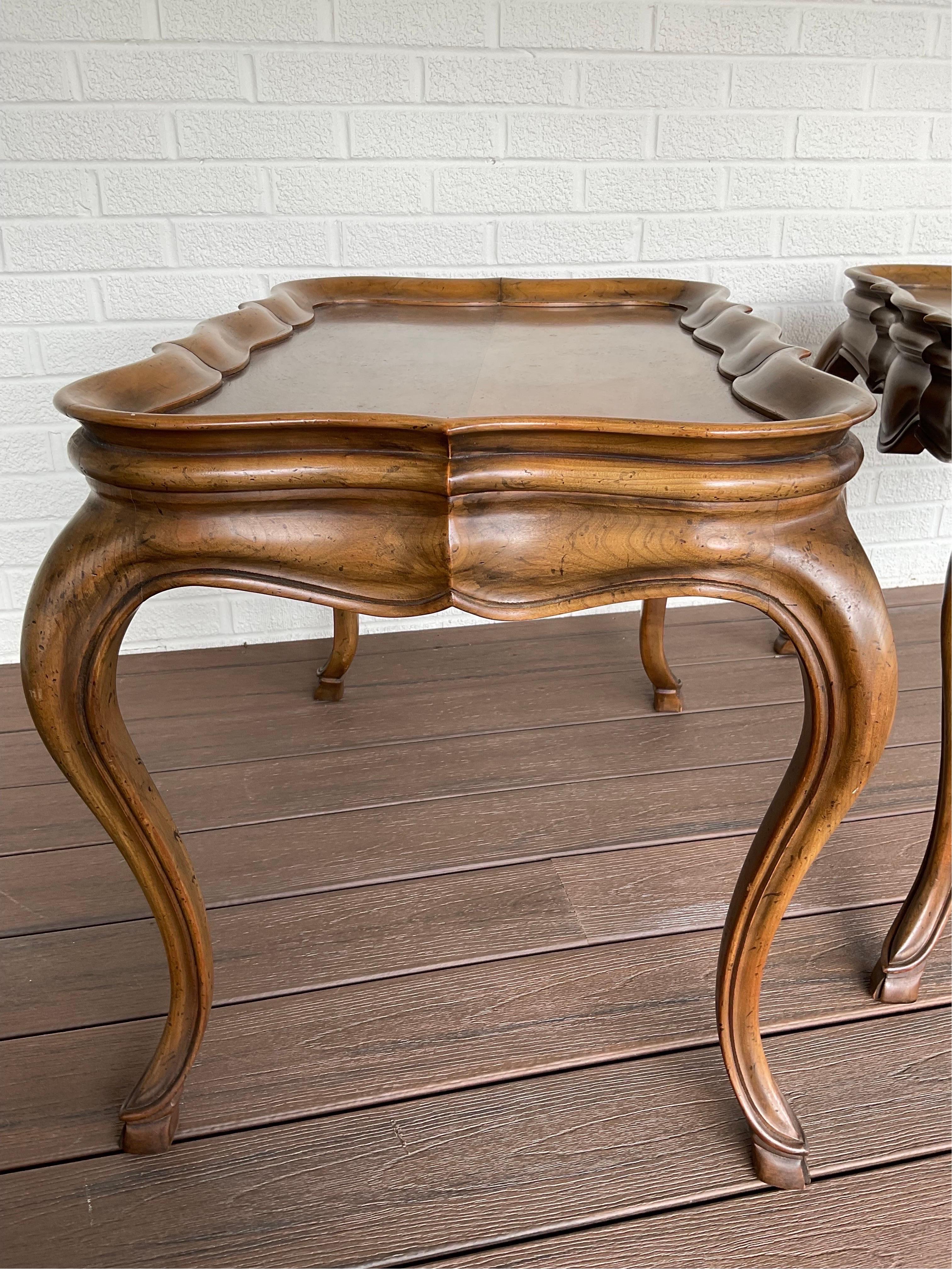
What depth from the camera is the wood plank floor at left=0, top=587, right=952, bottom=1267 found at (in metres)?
0.86

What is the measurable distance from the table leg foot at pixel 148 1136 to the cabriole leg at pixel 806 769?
1.66 feet

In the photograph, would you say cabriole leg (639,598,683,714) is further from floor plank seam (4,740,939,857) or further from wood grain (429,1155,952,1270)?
wood grain (429,1155,952,1270)

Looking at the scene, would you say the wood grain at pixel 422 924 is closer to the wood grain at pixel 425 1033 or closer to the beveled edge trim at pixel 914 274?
the wood grain at pixel 425 1033

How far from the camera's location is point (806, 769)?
2.60 feet

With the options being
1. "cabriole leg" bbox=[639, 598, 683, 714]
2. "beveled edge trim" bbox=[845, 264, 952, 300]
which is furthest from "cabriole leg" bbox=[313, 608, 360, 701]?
"beveled edge trim" bbox=[845, 264, 952, 300]

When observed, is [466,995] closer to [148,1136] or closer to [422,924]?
[422,924]

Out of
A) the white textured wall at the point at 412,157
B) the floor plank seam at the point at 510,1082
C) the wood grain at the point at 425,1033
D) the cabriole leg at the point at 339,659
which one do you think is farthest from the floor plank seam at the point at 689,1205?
the white textured wall at the point at 412,157

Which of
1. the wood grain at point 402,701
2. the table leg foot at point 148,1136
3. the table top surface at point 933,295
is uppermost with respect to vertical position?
the table top surface at point 933,295

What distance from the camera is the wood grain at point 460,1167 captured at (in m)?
0.85

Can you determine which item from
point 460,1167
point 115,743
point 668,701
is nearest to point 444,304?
point 668,701

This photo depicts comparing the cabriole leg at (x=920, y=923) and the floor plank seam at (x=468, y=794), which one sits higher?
the cabriole leg at (x=920, y=923)

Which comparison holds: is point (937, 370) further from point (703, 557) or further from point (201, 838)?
point (201, 838)

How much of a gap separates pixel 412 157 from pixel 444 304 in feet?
1.40

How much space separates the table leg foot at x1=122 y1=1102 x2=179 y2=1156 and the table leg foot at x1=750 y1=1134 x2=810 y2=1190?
53 cm
